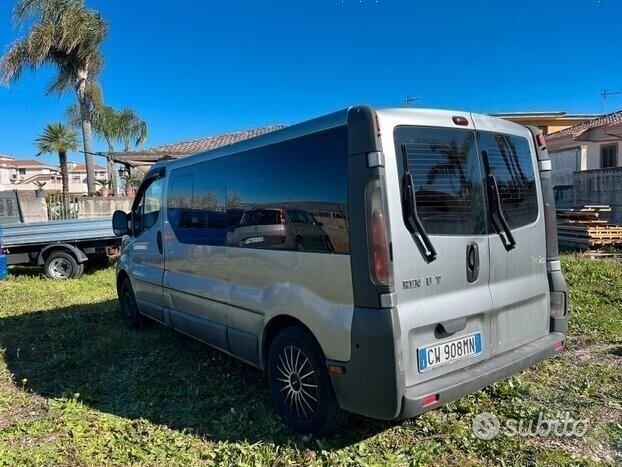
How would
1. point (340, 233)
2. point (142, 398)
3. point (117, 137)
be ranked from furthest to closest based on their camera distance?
point (117, 137)
point (142, 398)
point (340, 233)

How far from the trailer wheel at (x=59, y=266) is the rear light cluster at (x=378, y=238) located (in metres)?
10.0

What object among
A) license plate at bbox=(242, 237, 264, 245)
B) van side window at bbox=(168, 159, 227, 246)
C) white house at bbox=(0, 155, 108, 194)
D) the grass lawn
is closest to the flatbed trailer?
the grass lawn

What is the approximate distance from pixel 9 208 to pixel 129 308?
9.60 meters

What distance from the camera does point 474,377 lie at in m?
2.93

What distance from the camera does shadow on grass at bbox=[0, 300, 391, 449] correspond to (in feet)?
11.4

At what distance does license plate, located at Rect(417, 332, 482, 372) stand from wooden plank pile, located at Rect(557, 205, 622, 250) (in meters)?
7.74

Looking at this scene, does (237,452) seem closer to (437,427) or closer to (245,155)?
(437,427)

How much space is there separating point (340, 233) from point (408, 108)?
34.9 inches

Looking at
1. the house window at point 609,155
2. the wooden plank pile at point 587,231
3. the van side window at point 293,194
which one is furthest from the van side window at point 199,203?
the house window at point 609,155

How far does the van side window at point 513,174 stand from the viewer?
329cm

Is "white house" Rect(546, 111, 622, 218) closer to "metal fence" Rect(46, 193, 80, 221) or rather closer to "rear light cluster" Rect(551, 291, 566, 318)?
"rear light cluster" Rect(551, 291, 566, 318)

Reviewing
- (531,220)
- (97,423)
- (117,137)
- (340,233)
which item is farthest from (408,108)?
(117,137)

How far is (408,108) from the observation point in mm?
2930

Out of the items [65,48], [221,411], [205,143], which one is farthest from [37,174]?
[221,411]
